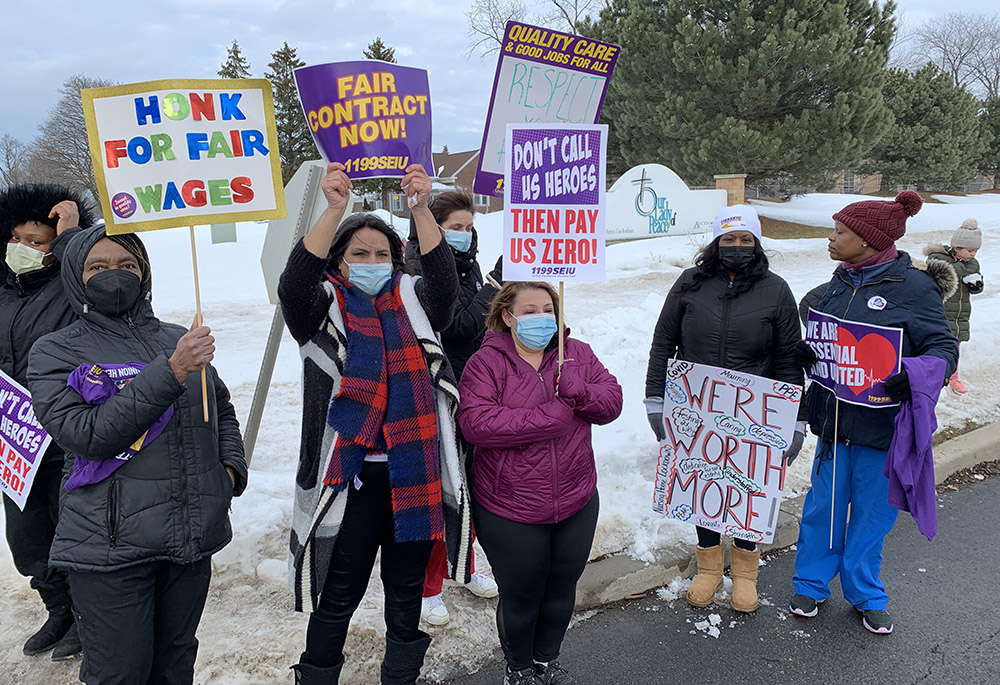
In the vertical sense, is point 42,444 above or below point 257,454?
above

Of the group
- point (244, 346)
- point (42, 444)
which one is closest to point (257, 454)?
point (42, 444)

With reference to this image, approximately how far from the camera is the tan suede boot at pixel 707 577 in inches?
146

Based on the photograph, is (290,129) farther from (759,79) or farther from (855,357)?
(855,357)

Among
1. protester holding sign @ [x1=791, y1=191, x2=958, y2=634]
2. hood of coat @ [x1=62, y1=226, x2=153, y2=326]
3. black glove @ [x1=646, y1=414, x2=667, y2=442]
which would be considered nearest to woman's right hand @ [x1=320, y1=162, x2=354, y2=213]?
hood of coat @ [x1=62, y1=226, x2=153, y2=326]

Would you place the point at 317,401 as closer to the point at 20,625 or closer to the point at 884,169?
the point at 20,625

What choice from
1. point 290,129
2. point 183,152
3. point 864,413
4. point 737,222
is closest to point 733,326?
point 737,222

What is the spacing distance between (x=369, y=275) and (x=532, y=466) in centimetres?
98

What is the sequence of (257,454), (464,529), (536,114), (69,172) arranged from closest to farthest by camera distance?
(464,529) → (536,114) → (257,454) → (69,172)

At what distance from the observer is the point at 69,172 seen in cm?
4103

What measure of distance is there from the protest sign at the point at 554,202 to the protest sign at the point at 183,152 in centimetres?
99

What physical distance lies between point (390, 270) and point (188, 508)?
1.10 m

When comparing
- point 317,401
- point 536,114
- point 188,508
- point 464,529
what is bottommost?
point 464,529

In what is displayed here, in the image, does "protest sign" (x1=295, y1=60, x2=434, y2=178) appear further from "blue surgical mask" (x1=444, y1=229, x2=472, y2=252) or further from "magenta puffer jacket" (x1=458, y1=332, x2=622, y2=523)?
"magenta puffer jacket" (x1=458, y1=332, x2=622, y2=523)

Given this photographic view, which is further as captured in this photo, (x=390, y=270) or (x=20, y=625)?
(x=20, y=625)
